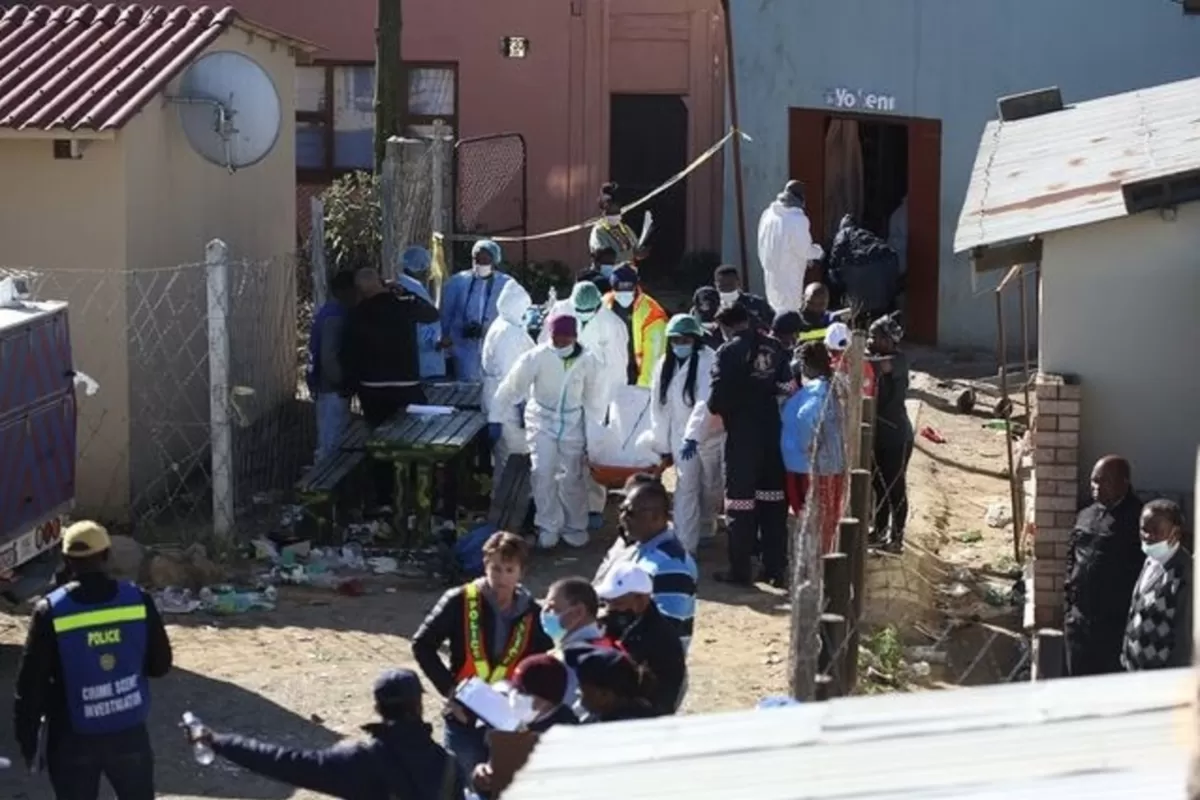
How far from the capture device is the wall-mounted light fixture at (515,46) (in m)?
25.7

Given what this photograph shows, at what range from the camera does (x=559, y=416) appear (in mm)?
13516

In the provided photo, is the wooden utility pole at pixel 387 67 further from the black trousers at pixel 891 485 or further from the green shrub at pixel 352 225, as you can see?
the black trousers at pixel 891 485

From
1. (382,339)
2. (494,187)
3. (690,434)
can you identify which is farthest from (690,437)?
(494,187)

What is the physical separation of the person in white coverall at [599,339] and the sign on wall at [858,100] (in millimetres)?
8227

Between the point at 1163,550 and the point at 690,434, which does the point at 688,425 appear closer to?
the point at 690,434

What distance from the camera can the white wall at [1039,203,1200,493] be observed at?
10.1 metres

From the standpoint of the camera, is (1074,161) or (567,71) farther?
(567,71)

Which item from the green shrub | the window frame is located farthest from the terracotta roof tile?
the window frame

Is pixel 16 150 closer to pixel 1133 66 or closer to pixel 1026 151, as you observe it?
pixel 1026 151

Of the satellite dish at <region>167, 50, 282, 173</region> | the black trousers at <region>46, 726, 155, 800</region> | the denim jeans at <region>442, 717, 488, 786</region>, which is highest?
the satellite dish at <region>167, 50, 282, 173</region>

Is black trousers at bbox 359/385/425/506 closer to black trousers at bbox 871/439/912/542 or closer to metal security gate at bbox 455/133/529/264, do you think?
black trousers at bbox 871/439/912/542

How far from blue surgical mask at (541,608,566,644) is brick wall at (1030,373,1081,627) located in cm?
370

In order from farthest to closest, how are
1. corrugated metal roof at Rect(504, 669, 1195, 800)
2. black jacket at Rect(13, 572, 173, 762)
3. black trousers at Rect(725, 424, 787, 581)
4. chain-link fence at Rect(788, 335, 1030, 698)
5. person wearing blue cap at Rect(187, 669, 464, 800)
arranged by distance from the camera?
black trousers at Rect(725, 424, 787, 581)
chain-link fence at Rect(788, 335, 1030, 698)
black jacket at Rect(13, 572, 173, 762)
person wearing blue cap at Rect(187, 669, 464, 800)
corrugated metal roof at Rect(504, 669, 1195, 800)

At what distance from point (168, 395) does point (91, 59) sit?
231cm
